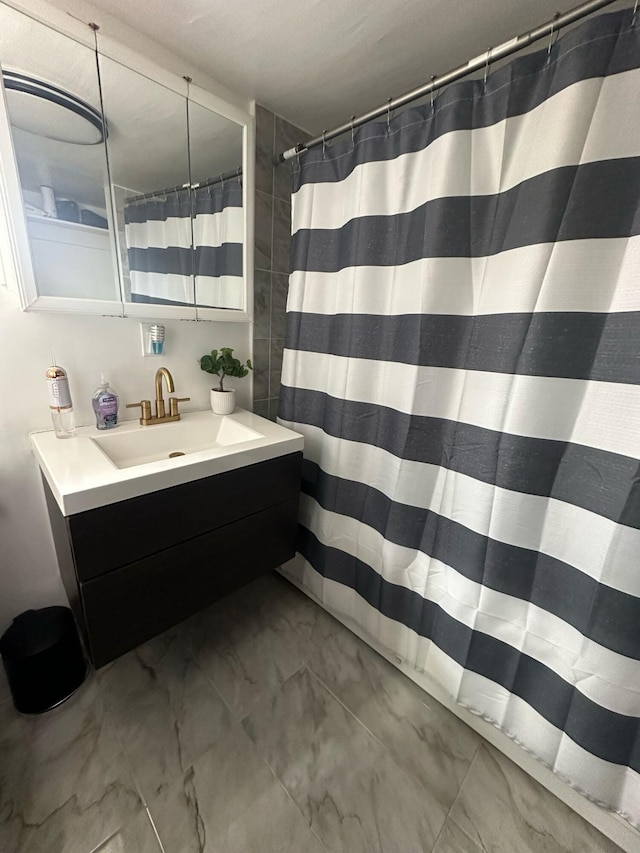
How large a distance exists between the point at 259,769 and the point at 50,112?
1954 mm

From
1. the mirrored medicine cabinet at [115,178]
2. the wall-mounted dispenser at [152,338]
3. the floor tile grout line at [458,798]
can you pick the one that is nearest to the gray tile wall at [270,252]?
the mirrored medicine cabinet at [115,178]

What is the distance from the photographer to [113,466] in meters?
0.89

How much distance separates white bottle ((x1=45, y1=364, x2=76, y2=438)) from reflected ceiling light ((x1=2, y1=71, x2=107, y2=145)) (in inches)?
25.4

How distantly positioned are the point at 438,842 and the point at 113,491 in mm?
1212

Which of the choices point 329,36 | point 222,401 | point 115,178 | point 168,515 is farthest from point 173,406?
point 329,36

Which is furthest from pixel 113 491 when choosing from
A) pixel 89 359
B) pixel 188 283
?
pixel 188 283

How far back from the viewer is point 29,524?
3.73 ft

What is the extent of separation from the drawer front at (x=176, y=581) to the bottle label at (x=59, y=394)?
535 millimetres

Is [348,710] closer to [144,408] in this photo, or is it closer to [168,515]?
[168,515]

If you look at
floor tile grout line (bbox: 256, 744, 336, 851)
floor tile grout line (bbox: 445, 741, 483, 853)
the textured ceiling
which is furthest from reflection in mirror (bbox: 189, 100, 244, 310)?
floor tile grout line (bbox: 445, 741, 483, 853)

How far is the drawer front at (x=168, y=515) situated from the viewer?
79 cm

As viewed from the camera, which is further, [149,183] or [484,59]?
[149,183]

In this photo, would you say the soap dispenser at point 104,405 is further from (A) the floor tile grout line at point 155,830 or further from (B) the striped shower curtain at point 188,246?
(A) the floor tile grout line at point 155,830

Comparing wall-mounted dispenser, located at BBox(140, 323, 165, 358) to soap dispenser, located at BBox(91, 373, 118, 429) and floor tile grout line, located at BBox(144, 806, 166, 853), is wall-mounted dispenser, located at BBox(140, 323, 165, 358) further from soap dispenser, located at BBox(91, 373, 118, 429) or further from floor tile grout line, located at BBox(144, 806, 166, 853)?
floor tile grout line, located at BBox(144, 806, 166, 853)
